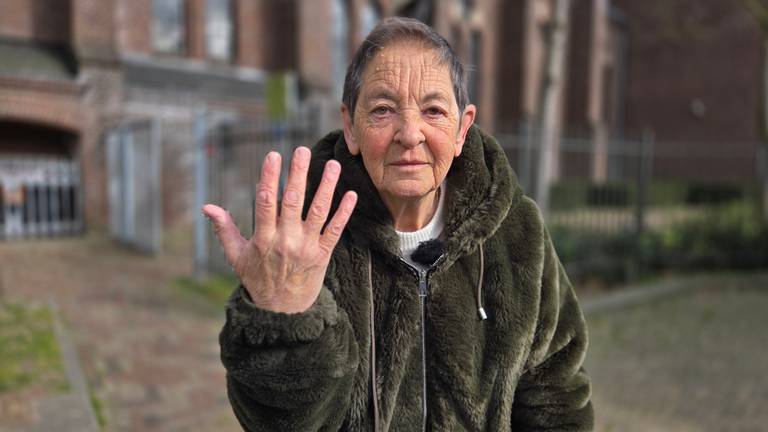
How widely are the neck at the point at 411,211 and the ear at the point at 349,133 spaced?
Result: 13 centimetres

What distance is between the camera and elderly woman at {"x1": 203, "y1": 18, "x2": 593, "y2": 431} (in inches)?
45.8

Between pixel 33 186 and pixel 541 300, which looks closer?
pixel 541 300

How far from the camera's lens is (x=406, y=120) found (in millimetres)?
1329

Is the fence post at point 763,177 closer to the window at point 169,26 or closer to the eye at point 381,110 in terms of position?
the eye at point 381,110

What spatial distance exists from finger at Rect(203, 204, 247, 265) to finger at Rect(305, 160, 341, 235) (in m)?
0.15

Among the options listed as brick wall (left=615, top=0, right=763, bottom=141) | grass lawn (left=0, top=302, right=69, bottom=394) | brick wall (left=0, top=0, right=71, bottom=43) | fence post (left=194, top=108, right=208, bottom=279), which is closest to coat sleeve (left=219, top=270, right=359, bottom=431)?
grass lawn (left=0, top=302, right=69, bottom=394)

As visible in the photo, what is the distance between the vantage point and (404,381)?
1.42 m

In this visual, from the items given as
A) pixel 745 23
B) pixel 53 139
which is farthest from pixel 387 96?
pixel 745 23

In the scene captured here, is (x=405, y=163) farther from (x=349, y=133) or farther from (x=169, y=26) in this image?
(x=169, y=26)

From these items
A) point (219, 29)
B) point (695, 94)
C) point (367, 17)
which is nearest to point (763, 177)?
point (367, 17)

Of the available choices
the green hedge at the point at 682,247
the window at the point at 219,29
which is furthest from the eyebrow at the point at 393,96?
the window at the point at 219,29

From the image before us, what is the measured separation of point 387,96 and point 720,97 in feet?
91.4

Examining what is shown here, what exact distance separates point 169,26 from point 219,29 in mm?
1288

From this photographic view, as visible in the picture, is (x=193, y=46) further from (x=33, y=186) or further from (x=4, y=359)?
(x=4, y=359)
